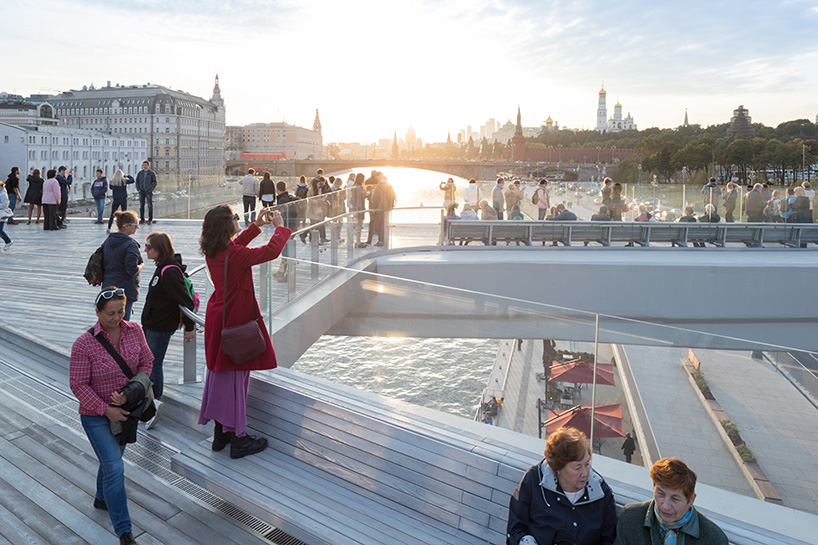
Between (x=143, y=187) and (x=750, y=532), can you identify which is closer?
(x=750, y=532)

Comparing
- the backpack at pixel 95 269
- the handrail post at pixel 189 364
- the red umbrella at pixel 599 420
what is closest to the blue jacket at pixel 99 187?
the backpack at pixel 95 269

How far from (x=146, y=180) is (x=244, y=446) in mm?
11331

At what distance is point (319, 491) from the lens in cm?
355

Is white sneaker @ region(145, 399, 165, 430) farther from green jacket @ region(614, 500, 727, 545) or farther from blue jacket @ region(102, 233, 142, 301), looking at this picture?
green jacket @ region(614, 500, 727, 545)

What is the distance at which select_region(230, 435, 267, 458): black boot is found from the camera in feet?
12.7

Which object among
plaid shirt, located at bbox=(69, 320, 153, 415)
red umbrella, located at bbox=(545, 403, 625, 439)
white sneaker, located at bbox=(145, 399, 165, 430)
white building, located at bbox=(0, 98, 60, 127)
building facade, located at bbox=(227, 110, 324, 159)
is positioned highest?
building facade, located at bbox=(227, 110, 324, 159)

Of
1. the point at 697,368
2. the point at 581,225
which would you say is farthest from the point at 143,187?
the point at 697,368

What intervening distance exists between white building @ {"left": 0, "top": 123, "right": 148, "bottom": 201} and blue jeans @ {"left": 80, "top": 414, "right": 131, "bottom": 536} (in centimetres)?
5353

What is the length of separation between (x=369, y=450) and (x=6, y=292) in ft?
22.8

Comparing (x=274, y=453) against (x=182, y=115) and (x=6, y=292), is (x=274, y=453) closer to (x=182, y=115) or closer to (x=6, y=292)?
(x=6, y=292)

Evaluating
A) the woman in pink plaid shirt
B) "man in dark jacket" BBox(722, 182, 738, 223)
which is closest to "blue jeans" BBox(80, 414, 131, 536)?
the woman in pink plaid shirt

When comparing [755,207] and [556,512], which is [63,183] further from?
[755,207]

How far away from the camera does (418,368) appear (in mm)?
4055

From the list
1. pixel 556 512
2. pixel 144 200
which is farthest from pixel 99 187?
pixel 556 512
